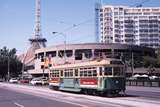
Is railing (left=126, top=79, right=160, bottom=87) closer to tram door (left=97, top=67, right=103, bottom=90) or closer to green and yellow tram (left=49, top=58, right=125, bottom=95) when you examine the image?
green and yellow tram (left=49, top=58, right=125, bottom=95)

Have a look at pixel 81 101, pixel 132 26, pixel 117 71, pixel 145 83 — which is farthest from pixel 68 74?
pixel 132 26

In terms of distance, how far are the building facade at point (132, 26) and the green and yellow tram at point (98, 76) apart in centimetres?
10125

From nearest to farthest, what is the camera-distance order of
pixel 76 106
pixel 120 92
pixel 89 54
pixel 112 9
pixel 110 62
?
1. pixel 76 106
2. pixel 110 62
3. pixel 120 92
4. pixel 89 54
5. pixel 112 9

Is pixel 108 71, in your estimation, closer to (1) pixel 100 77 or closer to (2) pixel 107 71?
(2) pixel 107 71

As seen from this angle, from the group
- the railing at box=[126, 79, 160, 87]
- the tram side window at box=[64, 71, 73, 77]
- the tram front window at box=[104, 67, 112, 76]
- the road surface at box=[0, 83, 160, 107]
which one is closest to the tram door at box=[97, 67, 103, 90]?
the tram front window at box=[104, 67, 112, 76]

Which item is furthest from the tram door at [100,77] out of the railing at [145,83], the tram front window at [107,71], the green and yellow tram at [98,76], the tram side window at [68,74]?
the railing at [145,83]

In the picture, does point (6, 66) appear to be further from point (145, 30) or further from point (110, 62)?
point (110, 62)

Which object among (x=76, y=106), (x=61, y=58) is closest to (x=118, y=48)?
(x=61, y=58)

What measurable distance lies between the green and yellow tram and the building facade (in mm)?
101246

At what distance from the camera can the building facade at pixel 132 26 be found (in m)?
142

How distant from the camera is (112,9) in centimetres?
14500

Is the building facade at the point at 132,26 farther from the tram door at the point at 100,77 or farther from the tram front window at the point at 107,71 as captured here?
the tram front window at the point at 107,71

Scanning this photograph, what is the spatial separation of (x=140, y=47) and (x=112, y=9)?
54.6ft

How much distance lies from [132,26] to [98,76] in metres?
119
